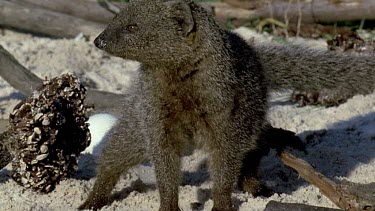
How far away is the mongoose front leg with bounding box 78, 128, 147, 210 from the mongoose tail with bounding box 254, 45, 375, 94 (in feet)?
2.24

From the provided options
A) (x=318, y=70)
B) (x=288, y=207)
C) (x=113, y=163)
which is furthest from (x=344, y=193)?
(x=113, y=163)

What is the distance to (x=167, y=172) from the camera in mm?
3031

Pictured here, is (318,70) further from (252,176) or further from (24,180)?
(24,180)

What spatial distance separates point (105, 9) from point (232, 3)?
938mm

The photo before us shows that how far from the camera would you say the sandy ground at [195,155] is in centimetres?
325

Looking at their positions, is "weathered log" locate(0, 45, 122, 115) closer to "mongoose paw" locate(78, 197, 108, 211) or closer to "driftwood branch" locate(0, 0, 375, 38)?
"mongoose paw" locate(78, 197, 108, 211)

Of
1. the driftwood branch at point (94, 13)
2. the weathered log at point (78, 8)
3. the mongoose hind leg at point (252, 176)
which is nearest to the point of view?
the mongoose hind leg at point (252, 176)

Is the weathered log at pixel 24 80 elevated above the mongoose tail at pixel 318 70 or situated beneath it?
situated beneath

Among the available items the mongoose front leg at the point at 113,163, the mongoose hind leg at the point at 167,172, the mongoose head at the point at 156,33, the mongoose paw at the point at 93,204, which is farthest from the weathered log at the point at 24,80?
the mongoose head at the point at 156,33

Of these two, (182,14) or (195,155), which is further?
(195,155)

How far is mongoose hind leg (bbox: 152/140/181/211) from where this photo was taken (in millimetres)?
3012

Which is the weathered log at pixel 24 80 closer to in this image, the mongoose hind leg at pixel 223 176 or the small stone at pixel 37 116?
the small stone at pixel 37 116

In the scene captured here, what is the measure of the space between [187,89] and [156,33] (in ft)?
0.77

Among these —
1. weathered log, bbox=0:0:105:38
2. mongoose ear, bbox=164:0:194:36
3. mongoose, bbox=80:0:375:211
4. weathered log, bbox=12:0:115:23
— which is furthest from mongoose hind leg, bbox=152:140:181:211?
weathered log, bbox=12:0:115:23
